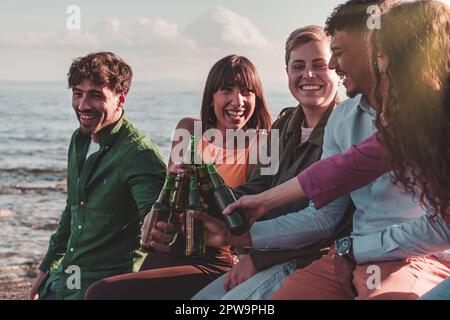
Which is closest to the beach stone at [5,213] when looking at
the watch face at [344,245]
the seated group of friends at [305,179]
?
the seated group of friends at [305,179]

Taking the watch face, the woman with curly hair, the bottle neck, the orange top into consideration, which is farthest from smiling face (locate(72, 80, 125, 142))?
the woman with curly hair

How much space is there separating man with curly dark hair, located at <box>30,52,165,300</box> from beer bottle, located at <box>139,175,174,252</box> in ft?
1.18

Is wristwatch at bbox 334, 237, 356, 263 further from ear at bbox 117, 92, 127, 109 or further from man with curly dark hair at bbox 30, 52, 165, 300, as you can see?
ear at bbox 117, 92, 127, 109

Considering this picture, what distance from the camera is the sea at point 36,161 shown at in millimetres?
11141

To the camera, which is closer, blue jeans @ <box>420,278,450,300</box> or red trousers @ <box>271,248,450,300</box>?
blue jeans @ <box>420,278,450,300</box>

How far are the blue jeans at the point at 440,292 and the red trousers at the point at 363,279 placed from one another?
0.17 metres

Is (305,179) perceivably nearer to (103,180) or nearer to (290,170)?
(290,170)

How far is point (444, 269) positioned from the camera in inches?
130

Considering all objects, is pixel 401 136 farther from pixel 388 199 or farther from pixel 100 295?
pixel 100 295

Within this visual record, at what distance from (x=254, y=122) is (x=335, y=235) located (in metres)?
1.63

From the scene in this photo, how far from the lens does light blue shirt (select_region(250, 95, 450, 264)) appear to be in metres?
3.14
